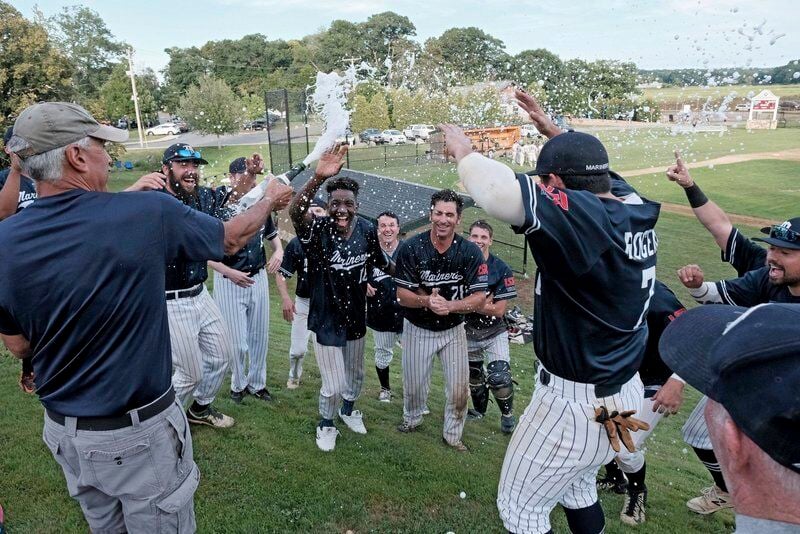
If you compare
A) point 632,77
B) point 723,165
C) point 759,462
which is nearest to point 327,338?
point 759,462

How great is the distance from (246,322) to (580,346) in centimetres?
368

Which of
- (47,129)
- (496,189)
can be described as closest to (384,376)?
(496,189)

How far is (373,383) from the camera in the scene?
650cm

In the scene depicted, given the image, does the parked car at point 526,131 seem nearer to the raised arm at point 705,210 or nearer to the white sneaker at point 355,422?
the raised arm at point 705,210

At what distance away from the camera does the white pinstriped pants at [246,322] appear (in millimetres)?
5219

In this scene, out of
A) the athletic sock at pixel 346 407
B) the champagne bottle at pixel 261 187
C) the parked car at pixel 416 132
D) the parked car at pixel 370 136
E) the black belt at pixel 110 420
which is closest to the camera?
the black belt at pixel 110 420

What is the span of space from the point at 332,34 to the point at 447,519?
6117cm

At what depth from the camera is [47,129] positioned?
6.81 ft

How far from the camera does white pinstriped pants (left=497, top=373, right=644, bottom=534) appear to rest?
255 centimetres

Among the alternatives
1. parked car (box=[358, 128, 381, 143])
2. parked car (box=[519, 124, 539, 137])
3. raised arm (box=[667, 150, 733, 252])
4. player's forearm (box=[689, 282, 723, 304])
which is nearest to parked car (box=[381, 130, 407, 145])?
parked car (box=[358, 128, 381, 143])

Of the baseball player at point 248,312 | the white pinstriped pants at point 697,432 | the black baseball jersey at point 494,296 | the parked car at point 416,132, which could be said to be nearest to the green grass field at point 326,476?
the baseball player at point 248,312

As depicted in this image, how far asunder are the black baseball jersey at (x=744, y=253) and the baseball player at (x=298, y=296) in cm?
318

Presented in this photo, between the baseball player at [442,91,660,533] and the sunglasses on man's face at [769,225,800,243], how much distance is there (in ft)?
3.58

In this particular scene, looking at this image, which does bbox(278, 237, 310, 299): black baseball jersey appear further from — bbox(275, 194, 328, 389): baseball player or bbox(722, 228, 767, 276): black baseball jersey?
bbox(722, 228, 767, 276): black baseball jersey
